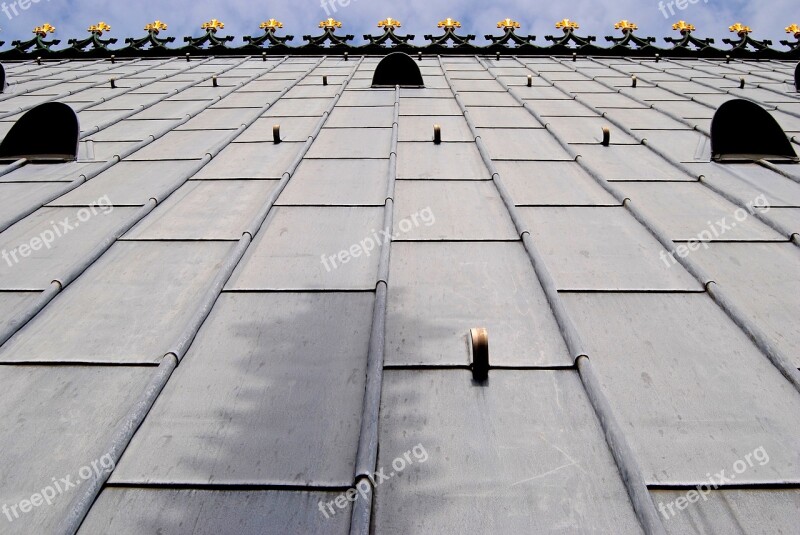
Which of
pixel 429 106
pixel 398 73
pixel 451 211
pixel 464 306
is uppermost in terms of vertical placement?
pixel 398 73

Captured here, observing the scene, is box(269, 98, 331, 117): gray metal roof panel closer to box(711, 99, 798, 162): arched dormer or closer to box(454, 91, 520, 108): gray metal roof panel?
box(454, 91, 520, 108): gray metal roof panel

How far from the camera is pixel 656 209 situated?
5336 millimetres

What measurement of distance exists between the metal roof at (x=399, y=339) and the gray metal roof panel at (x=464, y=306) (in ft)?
0.08

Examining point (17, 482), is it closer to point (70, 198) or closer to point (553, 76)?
point (70, 198)

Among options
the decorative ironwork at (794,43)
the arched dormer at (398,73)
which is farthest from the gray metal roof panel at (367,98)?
the decorative ironwork at (794,43)

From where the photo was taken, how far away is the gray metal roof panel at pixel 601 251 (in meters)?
4.11

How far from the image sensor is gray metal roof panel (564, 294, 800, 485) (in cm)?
269

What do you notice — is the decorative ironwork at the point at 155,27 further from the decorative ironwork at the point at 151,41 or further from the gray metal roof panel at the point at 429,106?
the gray metal roof panel at the point at 429,106

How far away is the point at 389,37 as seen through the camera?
17078 millimetres

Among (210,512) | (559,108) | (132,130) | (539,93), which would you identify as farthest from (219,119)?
(210,512)

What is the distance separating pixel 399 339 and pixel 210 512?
1.54 metres

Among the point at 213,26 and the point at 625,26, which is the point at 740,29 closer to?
the point at 625,26

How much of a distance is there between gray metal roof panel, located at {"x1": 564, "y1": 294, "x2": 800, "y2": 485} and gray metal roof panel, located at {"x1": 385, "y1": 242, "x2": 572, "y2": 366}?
1.03 ft

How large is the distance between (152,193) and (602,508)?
5.31m
